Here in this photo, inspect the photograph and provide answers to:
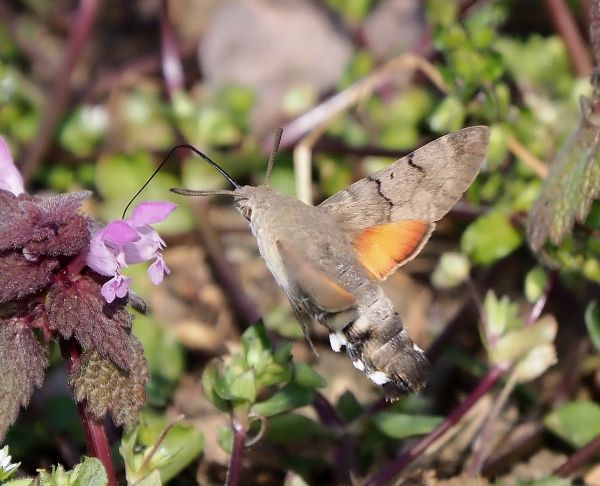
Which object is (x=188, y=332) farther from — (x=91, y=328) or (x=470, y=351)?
(x=91, y=328)

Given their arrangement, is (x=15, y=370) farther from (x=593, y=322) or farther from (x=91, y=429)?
(x=593, y=322)

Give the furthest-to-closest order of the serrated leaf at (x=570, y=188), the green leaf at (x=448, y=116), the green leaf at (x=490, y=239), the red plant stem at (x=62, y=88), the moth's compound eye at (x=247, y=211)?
the red plant stem at (x=62, y=88) → the green leaf at (x=448, y=116) → the green leaf at (x=490, y=239) → the serrated leaf at (x=570, y=188) → the moth's compound eye at (x=247, y=211)

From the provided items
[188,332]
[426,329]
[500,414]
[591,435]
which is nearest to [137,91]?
[188,332]

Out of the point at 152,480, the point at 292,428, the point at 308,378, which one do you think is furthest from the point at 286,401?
the point at 152,480

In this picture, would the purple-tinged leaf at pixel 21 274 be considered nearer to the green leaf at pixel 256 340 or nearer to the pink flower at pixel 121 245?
the pink flower at pixel 121 245

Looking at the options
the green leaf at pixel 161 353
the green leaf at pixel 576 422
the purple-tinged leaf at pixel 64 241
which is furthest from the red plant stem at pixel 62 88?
the green leaf at pixel 576 422
